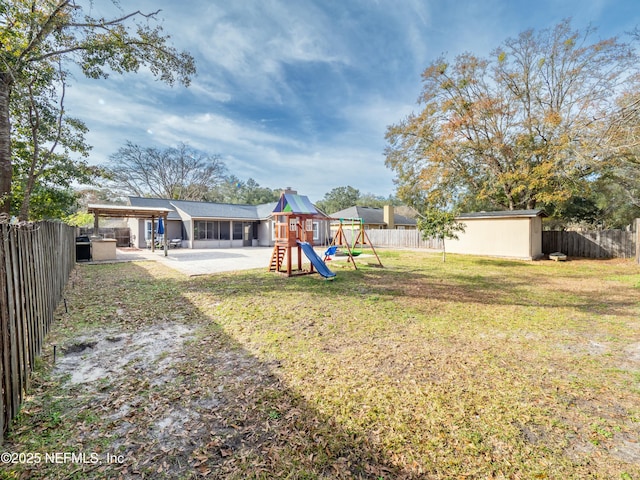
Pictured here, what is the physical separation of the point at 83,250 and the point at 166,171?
22.4 metres

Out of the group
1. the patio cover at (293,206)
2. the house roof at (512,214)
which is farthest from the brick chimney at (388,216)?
the patio cover at (293,206)

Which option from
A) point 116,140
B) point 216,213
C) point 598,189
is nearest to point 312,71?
point 216,213

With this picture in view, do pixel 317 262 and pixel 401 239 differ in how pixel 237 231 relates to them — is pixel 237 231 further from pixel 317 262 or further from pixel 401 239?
pixel 317 262

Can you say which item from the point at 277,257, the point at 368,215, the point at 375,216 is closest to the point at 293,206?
the point at 277,257

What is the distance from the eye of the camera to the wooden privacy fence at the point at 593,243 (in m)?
14.6

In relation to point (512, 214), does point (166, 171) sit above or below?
above

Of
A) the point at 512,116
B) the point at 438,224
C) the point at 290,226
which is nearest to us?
the point at 290,226

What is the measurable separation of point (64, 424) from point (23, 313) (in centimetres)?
126

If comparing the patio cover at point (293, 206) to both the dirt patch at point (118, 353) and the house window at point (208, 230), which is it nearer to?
the dirt patch at point (118, 353)

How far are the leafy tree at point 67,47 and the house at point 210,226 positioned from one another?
11.8 metres

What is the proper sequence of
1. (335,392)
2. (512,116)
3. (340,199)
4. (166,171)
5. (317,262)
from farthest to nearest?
(340,199) < (166,171) < (512,116) < (317,262) < (335,392)

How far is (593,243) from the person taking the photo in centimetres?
1546

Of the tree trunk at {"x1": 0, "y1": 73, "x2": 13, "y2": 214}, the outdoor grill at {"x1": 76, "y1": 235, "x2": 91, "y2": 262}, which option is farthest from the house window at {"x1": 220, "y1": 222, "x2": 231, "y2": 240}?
the tree trunk at {"x1": 0, "y1": 73, "x2": 13, "y2": 214}

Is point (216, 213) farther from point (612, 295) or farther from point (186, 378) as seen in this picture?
point (612, 295)
